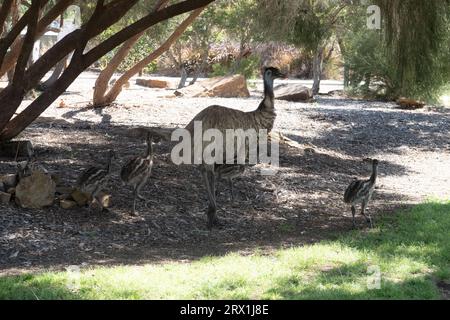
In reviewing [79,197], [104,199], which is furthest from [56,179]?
[104,199]

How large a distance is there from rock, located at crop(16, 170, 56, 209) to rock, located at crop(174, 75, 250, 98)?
1601 centimetres

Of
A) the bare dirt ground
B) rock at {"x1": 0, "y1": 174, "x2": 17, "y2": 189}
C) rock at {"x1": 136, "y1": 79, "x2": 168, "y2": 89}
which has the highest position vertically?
rock at {"x1": 136, "y1": 79, "x2": 168, "y2": 89}

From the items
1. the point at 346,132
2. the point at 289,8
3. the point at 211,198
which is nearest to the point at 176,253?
the point at 211,198

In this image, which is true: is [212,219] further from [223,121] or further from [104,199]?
[104,199]

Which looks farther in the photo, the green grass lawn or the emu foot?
the emu foot

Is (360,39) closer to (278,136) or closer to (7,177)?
(278,136)

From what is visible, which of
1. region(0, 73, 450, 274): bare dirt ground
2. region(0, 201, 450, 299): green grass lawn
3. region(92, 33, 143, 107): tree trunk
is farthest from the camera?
region(92, 33, 143, 107): tree trunk

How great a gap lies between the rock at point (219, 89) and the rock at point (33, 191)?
52.5 ft

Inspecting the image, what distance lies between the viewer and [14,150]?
12297mm

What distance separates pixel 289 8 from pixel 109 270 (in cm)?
1211

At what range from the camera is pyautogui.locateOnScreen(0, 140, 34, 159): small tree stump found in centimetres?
1227

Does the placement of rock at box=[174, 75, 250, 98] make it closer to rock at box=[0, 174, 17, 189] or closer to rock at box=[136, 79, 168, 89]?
rock at box=[136, 79, 168, 89]

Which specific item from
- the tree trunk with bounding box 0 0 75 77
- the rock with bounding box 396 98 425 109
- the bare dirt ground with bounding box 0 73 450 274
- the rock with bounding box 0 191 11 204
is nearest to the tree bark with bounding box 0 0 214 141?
the tree trunk with bounding box 0 0 75 77

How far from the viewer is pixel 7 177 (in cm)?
1020
